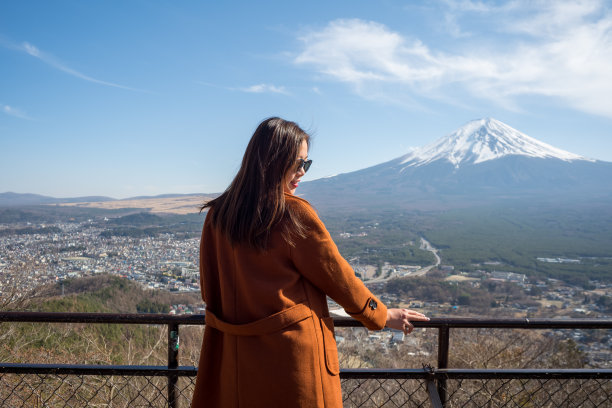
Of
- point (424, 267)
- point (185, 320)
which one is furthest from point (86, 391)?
point (424, 267)

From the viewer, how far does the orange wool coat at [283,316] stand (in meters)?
1.30

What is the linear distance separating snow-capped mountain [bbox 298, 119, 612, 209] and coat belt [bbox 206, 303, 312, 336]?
5936cm

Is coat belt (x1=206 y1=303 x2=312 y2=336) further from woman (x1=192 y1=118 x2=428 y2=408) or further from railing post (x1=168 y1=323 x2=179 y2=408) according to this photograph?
railing post (x1=168 y1=323 x2=179 y2=408)

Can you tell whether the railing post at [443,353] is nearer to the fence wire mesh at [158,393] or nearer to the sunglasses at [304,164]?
the fence wire mesh at [158,393]

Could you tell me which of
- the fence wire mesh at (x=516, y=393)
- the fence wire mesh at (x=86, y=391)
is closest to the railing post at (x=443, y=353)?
the fence wire mesh at (x=516, y=393)

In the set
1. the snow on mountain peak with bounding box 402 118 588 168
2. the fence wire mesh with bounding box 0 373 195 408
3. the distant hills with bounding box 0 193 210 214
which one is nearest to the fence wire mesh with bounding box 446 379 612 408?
the fence wire mesh with bounding box 0 373 195 408

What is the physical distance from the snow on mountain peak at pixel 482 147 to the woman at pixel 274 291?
95.0 m

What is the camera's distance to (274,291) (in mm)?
1319

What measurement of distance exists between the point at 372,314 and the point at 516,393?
190 cm

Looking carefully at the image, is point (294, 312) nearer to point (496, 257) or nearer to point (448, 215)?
point (496, 257)

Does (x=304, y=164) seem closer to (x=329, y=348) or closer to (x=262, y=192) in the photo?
(x=262, y=192)

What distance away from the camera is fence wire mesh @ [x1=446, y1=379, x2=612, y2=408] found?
7.04ft

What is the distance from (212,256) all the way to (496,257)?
34.0 metres

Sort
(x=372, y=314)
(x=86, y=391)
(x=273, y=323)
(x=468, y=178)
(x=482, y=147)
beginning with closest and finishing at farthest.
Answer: (x=273, y=323), (x=372, y=314), (x=86, y=391), (x=468, y=178), (x=482, y=147)
